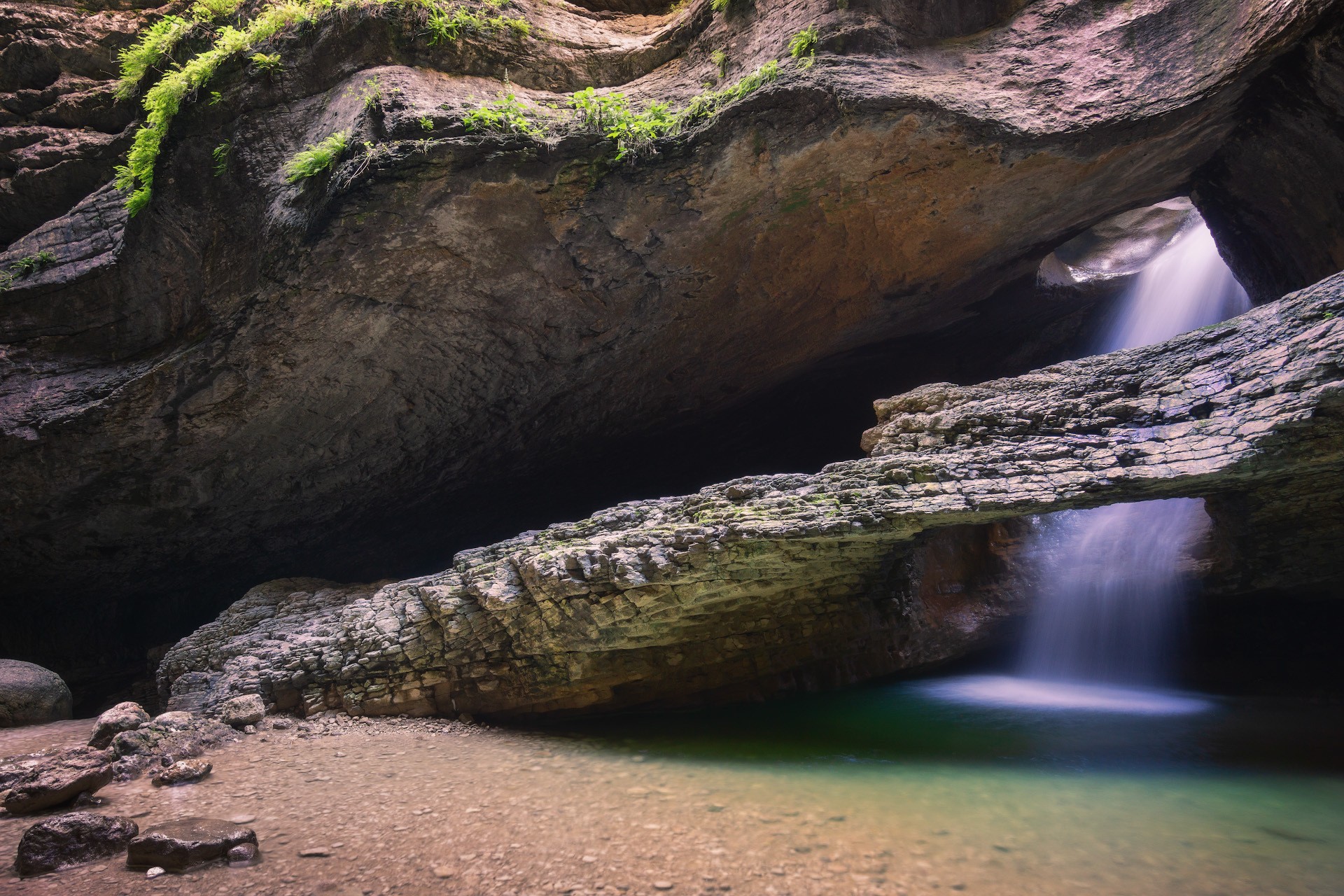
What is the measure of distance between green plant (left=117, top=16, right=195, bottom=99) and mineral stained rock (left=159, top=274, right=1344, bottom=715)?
6.58m

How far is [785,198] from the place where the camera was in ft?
23.4

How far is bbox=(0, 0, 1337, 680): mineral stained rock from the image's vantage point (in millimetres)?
6484

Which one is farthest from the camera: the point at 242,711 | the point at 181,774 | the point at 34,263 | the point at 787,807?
the point at 34,263

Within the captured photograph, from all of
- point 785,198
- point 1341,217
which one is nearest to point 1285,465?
point 1341,217

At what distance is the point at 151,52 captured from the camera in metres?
7.69

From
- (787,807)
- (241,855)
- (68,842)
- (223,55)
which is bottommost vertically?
(787,807)

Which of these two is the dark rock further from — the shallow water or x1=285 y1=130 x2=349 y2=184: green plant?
x1=285 y1=130 x2=349 y2=184: green plant

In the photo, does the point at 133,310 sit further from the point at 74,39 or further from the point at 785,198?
the point at 785,198

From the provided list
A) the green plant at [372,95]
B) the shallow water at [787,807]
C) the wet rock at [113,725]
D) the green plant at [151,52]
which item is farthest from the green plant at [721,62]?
the wet rock at [113,725]

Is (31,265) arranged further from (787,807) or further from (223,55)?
(787,807)

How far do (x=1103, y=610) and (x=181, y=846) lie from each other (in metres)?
8.71

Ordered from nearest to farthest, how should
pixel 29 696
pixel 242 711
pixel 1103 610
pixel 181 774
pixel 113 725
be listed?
pixel 181 774
pixel 113 725
pixel 242 711
pixel 29 696
pixel 1103 610

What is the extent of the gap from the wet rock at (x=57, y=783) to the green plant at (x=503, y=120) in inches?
229

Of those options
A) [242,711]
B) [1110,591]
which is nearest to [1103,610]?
[1110,591]
